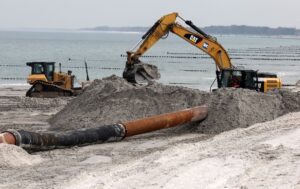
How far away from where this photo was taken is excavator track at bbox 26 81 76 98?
26.9 meters

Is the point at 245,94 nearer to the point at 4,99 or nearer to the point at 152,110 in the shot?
the point at 152,110

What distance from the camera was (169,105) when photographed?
60.3 ft

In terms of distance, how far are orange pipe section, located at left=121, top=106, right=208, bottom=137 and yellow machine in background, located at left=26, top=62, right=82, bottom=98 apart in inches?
440

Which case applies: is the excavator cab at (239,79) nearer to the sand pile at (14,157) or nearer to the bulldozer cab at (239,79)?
the bulldozer cab at (239,79)

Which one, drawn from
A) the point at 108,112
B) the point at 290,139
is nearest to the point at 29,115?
the point at 108,112

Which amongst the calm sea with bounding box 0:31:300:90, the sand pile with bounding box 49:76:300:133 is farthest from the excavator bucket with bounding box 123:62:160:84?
the calm sea with bounding box 0:31:300:90

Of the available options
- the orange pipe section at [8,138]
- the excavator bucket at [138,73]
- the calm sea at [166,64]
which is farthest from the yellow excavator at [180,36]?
the calm sea at [166,64]

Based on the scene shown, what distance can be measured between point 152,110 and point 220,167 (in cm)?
804

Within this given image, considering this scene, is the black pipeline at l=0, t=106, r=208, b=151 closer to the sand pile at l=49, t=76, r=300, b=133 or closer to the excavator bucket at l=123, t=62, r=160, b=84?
the sand pile at l=49, t=76, r=300, b=133

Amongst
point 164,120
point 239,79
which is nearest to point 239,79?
point 239,79

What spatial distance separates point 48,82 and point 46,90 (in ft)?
1.95

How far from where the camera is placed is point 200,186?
931 centimetres

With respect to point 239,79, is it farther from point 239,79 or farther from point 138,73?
point 138,73

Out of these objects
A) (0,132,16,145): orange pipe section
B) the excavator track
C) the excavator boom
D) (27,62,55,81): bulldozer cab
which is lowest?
the excavator track
